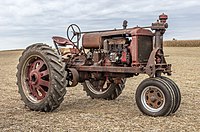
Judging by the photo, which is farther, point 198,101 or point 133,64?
point 198,101

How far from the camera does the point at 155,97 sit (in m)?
6.88

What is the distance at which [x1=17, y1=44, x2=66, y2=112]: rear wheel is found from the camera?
7.41 metres

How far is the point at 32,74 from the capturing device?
8023mm

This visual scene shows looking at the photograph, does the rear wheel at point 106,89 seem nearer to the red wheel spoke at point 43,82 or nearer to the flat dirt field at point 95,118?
the flat dirt field at point 95,118

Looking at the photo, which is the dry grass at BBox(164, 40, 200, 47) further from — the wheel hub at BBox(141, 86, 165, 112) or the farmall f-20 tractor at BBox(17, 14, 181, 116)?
the wheel hub at BBox(141, 86, 165, 112)

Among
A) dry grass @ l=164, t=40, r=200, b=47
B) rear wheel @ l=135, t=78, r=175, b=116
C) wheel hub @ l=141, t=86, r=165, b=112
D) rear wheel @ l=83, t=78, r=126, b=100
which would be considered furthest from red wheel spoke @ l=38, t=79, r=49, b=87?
dry grass @ l=164, t=40, r=200, b=47

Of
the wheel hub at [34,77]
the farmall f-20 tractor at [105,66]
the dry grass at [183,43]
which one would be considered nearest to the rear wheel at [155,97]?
the farmall f-20 tractor at [105,66]

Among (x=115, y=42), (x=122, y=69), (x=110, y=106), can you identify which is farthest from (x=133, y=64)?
(x=110, y=106)

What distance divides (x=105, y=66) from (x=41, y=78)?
4.79 ft

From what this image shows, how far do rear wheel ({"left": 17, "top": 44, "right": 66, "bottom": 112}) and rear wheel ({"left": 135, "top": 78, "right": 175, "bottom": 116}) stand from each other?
1.66 meters

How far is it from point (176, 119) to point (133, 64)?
1538 millimetres

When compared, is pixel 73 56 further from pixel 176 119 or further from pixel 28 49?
pixel 176 119

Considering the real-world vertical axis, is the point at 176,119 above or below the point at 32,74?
below

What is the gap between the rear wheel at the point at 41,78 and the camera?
7.41m
